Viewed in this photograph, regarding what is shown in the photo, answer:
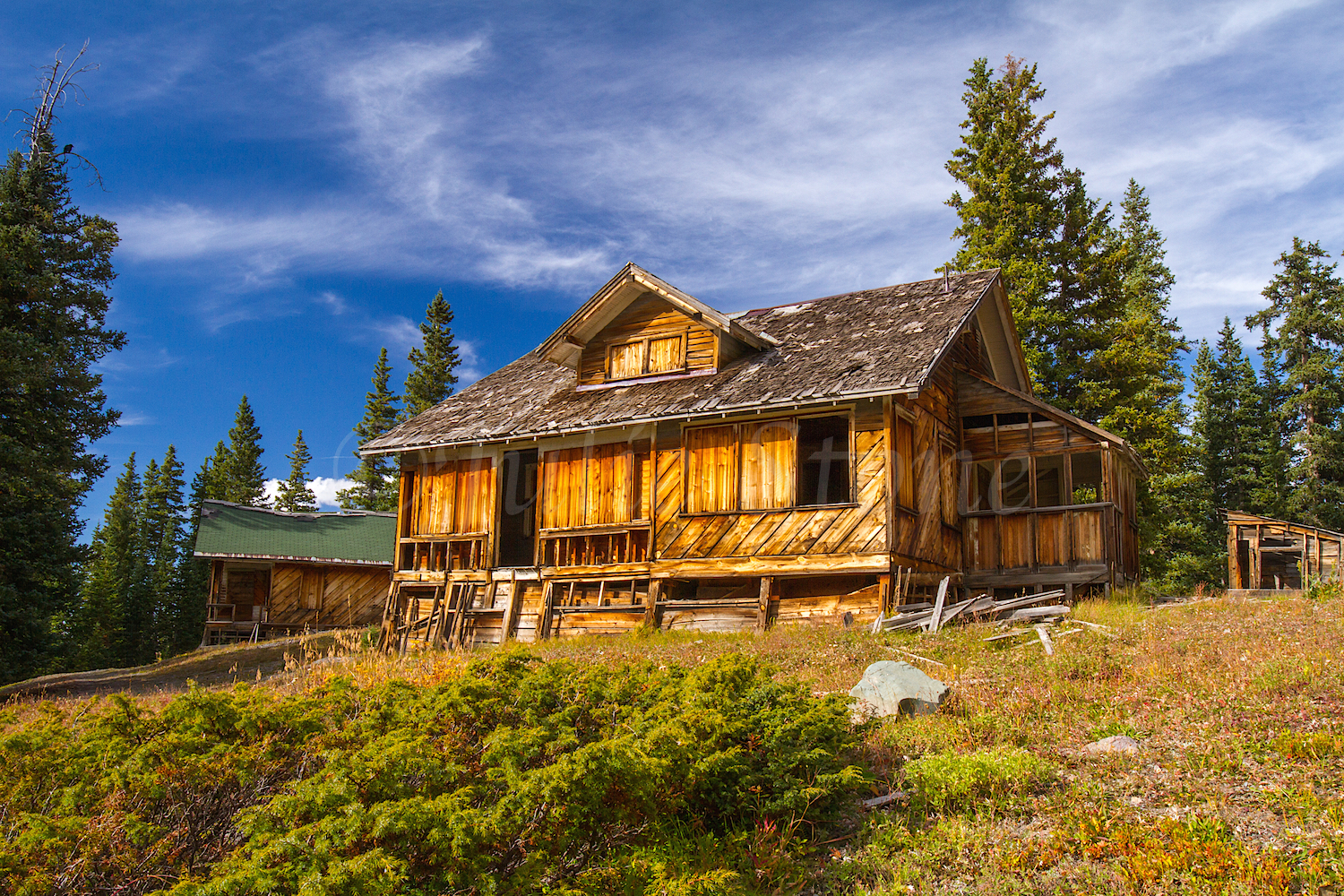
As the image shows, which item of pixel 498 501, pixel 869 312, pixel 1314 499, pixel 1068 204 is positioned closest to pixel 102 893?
pixel 498 501

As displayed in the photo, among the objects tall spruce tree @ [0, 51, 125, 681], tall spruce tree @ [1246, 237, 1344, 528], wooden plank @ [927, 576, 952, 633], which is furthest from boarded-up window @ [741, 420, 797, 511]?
tall spruce tree @ [1246, 237, 1344, 528]

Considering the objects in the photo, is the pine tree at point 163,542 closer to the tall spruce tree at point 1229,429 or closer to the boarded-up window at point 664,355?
the boarded-up window at point 664,355

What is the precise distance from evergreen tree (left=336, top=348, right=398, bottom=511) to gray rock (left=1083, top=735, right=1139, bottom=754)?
45269mm

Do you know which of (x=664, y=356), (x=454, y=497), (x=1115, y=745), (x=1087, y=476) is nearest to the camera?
(x=1115, y=745)

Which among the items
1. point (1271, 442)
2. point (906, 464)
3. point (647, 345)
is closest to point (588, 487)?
point (647, 345)

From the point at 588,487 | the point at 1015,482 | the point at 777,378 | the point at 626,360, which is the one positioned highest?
the point at 626,360

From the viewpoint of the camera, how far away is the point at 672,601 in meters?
17.9

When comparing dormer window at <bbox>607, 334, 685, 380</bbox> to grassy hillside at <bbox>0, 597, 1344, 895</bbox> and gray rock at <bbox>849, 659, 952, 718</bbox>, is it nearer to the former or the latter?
gray rock at <bbox>849, 659, 952, 718</bbox>

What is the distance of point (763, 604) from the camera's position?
55.6 ft

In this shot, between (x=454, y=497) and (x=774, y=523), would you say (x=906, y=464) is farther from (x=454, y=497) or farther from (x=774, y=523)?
(x=454, y=497)

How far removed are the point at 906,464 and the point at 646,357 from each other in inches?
238

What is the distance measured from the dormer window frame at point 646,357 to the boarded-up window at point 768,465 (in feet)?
8.78

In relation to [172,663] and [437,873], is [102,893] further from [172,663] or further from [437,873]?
[172,663]

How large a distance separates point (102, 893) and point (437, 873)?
2.00 metres
